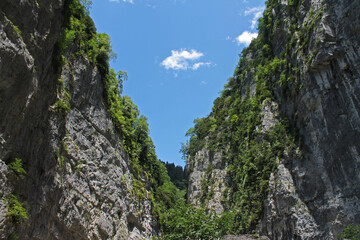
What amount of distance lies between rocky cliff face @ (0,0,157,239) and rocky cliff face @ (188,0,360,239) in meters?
12.3

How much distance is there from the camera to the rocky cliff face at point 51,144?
860 centimetres

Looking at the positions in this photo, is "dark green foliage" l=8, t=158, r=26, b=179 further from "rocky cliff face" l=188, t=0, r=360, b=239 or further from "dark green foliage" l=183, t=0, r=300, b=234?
"dark green foliage" l=183, t=0, r=300, b=234

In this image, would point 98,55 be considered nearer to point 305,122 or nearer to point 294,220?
point 305,122

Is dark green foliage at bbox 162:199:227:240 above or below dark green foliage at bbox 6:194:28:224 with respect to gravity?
above

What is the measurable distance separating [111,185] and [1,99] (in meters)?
13.5

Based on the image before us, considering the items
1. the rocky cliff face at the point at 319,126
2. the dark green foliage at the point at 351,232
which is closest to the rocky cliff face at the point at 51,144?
the rocky cliff face at the point at 319,126

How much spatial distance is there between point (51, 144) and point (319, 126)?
55.5ft

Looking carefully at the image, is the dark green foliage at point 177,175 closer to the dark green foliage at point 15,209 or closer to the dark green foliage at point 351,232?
the dark green foliage at point 351,232

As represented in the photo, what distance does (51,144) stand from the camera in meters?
12.9

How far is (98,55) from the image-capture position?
22.7 metres

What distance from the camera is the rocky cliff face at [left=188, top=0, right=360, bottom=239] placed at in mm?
17422

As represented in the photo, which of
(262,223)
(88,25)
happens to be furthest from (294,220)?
(88,25)

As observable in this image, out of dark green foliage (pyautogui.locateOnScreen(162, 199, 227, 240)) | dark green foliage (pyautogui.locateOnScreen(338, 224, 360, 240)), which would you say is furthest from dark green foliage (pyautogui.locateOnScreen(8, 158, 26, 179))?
dark green foliage (pyautogui.locateOnScreen(338, 224, 360, 240))

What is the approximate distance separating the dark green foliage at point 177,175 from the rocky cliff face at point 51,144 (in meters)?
37.3
